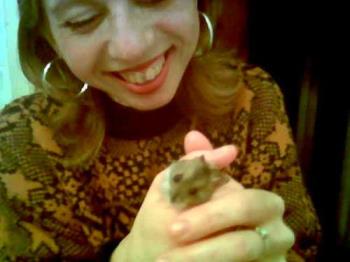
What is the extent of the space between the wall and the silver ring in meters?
0.94

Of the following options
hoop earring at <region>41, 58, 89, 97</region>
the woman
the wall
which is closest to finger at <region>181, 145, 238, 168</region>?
the woman

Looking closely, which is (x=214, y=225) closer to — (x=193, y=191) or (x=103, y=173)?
(x=193, y=191)

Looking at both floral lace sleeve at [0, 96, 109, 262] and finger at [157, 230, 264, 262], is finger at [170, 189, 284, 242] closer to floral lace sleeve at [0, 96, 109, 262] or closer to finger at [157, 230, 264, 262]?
finger at [157, 230, 264, 262]

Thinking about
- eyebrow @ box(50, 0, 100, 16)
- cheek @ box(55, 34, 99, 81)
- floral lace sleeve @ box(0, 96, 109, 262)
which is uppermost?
eyebrow @ box(50, 0, 100, 16)

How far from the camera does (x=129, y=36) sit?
922mm

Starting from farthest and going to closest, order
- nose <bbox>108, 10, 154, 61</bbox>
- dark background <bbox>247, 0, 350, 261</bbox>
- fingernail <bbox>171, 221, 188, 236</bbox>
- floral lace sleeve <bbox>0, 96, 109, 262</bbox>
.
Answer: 1. dark background <bbox>247, 0, 350, 261</bbox>
2. floral lace sleeve <bbox>0, 96, 109, 262</bbox>
3. nose <bbox>108, 10, 154, 61</bbox>
4. fingernail <bbox>171, 221, 188, 236</bbox>

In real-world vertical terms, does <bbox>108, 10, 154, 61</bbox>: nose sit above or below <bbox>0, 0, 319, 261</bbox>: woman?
above

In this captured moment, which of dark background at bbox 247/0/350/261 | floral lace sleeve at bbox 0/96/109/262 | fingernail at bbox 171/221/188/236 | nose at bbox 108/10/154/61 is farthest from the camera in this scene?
dark background at bbox 247/0/350/261

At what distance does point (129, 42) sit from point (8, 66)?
0.77 meters

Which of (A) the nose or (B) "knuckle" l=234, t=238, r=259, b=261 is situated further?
(A) the nose

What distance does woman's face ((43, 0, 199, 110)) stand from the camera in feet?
3.05

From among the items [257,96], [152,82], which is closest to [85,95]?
[152,82]

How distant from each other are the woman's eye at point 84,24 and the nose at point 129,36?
0.09 ft

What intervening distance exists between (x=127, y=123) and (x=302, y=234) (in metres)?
0.40
